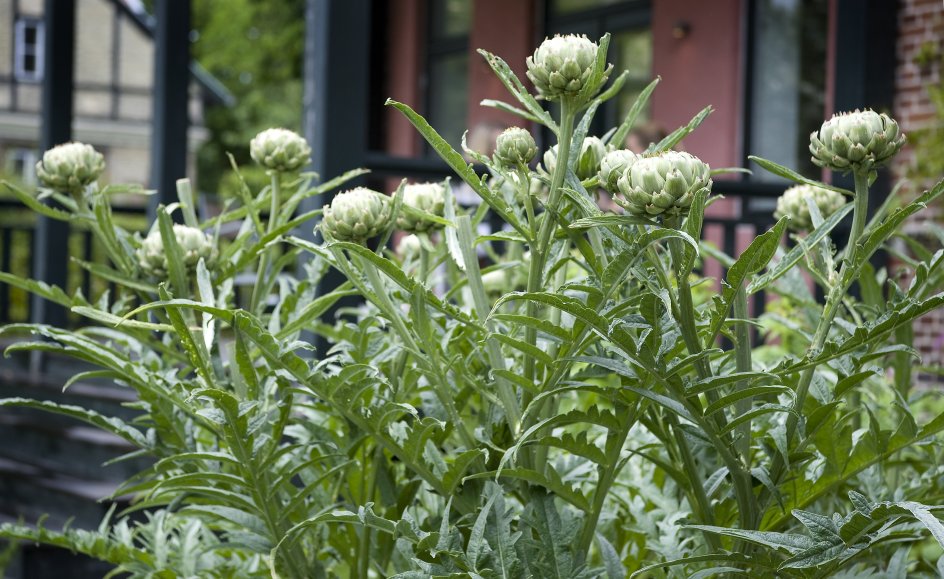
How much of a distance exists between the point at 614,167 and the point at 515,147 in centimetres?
16

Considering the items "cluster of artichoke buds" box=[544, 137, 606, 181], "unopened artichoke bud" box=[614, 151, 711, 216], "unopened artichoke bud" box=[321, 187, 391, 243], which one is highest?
"cluster of artichoke buds" box=[544, 137, 606, 181]

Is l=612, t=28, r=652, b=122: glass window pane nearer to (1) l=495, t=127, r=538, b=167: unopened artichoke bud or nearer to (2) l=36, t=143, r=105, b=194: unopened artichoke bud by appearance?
(2) l=36, t=143, r=105, b=194: unopened artichoke bud

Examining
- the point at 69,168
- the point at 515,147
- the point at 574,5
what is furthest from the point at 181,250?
the point at 574,5

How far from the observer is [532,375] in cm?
99

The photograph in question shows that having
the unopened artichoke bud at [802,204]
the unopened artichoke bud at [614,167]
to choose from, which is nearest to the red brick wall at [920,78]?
the unopened artichoke bud at [802,204]

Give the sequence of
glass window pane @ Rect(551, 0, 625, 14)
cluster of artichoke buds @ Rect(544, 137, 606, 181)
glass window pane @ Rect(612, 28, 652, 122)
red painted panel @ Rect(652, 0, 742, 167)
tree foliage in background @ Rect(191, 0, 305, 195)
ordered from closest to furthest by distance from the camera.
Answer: cluster of artichoke buds @ Rect(544, 137, 606, 181)
red painted panel @ Rect(652, 0, 742, 167)
glass window pane @ Rect(612, 28, 652, 122)
glass window pane @ Rect(551, 0, 625, 14)
tree foliage in background @ Rect(191, 0, 305, 195)

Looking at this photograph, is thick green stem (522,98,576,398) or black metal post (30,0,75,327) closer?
thick green stem (522,98,576,398)

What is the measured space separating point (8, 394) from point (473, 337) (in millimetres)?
3857

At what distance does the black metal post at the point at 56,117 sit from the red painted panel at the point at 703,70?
335cm

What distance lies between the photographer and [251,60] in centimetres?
2798

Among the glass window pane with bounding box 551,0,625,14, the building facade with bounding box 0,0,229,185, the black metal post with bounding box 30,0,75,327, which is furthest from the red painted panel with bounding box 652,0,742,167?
the building facade with bounding box 0,0,229,185

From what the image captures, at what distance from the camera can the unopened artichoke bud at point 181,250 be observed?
116 centimetres

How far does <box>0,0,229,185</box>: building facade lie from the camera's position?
25.8m

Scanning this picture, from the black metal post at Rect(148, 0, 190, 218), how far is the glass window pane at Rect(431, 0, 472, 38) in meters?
5.01
